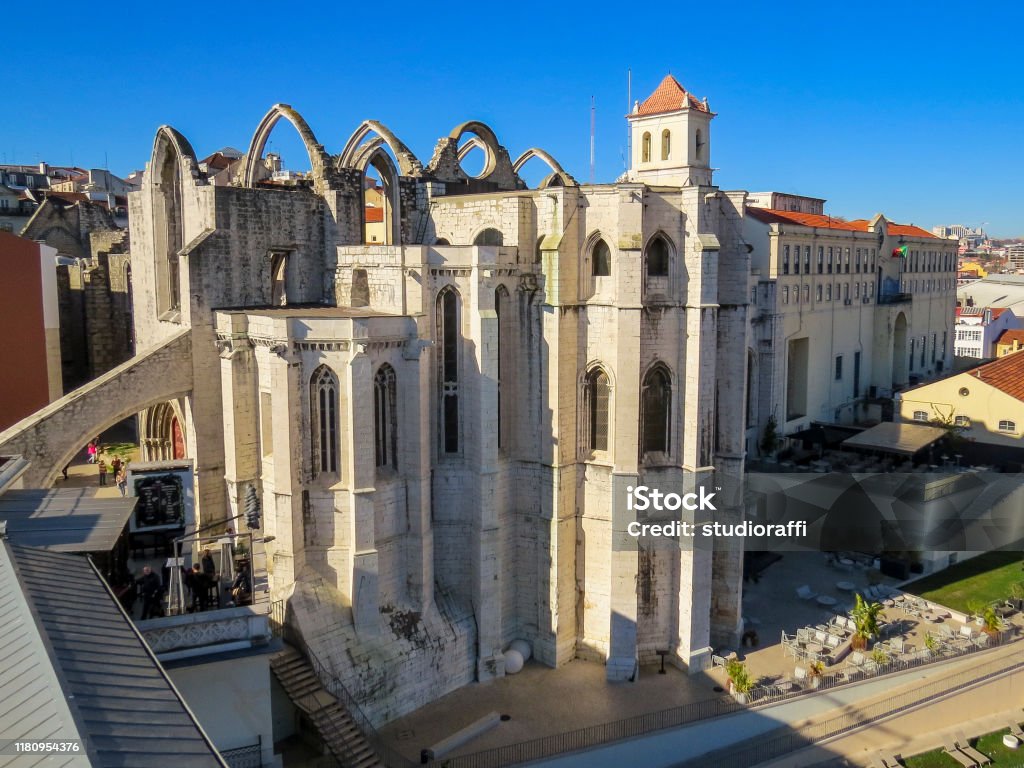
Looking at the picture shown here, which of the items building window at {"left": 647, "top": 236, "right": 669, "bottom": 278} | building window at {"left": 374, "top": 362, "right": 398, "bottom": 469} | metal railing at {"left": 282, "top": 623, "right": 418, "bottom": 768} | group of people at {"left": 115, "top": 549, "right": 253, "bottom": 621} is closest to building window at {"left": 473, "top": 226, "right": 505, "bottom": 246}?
building window at {"left": 647, "top": 236, "right": 669, "bottom": 278}

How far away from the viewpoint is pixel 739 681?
23.3 meters

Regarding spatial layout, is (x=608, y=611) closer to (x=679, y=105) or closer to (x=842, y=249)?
(x=679, y=105)

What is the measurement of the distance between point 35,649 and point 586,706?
15582 mm

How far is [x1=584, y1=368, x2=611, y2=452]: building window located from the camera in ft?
81.8

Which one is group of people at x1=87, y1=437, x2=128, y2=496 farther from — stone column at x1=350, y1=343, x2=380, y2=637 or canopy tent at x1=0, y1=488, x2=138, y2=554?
stone column at x1=350, y1=343, x2=380, y2=637

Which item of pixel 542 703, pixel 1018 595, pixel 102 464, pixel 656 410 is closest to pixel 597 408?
pixel 656 410

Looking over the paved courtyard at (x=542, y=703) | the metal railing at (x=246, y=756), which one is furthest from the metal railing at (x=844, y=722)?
the metal railing at (x=246, y=756)

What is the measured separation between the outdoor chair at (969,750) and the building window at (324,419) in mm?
19916

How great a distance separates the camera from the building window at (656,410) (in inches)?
977

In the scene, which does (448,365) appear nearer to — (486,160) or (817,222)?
(486,160)

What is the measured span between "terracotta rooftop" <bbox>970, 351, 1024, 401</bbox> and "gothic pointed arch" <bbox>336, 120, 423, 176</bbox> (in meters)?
29.7

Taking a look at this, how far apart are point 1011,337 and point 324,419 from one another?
223 feet

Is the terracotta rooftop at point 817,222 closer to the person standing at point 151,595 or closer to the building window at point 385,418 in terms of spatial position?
the building window at point 385,418

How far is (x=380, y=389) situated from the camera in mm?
22578
